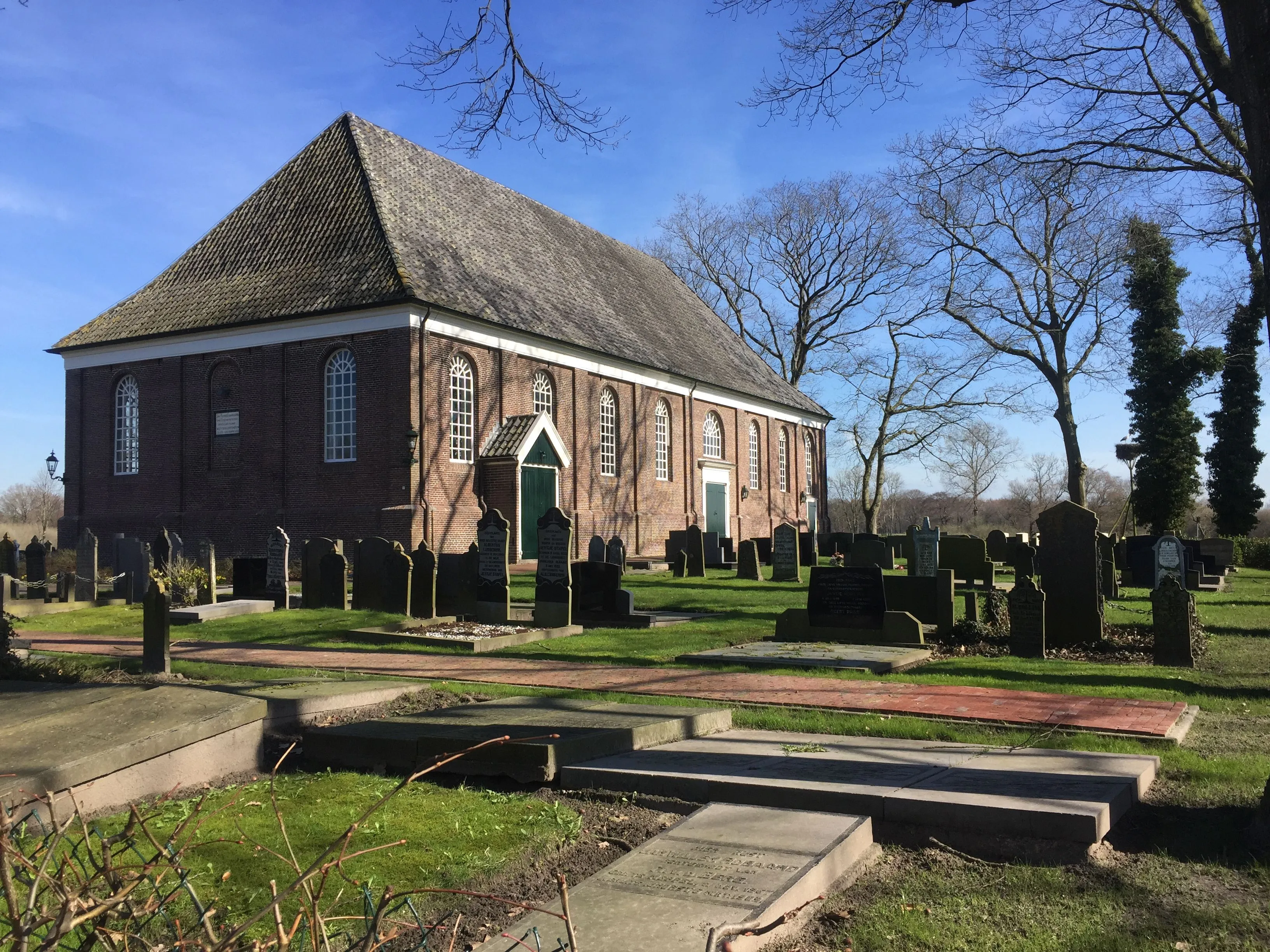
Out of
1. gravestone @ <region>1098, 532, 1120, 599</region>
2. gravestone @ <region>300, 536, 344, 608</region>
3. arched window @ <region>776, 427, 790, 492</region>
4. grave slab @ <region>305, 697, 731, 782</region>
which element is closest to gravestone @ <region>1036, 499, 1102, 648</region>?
gravestone @ <region>1098, 532, 1120, 599</region>

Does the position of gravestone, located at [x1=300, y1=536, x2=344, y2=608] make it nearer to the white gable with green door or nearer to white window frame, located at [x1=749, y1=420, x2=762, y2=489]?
the white gable with green door

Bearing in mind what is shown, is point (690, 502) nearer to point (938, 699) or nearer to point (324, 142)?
point (324, 142)

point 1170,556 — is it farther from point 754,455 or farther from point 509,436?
point 754,455

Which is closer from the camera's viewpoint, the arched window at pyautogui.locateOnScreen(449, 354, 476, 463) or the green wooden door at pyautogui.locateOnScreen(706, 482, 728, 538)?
the arched window at pyautogui.locateOnScreen(449, 354, 476, 463)

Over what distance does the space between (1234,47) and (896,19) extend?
605 centimetres

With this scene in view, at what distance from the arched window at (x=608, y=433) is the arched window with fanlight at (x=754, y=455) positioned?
10.4 meters

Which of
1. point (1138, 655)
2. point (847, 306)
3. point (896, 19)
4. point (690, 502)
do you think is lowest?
point (1138, 655)

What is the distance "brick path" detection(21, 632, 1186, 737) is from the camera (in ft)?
25.0

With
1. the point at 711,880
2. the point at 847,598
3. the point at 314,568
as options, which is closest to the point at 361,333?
the point at 314,568

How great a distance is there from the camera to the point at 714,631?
13.7m

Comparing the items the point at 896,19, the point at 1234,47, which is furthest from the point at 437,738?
the point at 896,19

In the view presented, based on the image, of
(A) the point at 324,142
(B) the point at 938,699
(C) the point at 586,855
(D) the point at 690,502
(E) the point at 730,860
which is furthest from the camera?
(D) the point at 690,502

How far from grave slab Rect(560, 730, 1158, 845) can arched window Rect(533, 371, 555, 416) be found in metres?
22.9

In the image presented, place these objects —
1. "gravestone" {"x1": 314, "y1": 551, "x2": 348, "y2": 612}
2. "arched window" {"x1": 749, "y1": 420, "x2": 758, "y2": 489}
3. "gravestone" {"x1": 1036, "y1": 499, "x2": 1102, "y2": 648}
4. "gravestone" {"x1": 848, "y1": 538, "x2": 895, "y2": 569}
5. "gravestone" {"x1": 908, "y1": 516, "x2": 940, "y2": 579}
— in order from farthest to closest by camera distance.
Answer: "arched window" {"x1": 749, "y1": 420, "x2": 758, "y2": 489}
"gravestone" {"x1": 848, "y1": 538, "x2": 895, "y2": 569}
"gravestone" {"x1": 908, "y1": 516, "x2": 940, "y2": 579}
"gravestone" {"x1": 314, "y1": 551, "x2": 348, "y2": 612}
"gravestone" {"x1": 1036, "y1": 499, "x2": 1102, "y2": 648}
